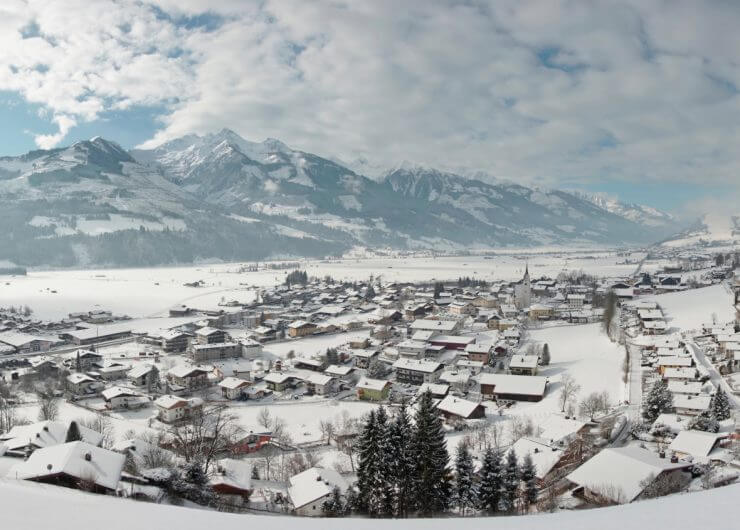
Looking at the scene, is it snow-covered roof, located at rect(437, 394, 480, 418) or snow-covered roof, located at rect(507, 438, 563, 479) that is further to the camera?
snow-covered roof, located at rect(437, 394, 480, 418)

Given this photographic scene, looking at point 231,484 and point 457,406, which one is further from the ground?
point 231,484

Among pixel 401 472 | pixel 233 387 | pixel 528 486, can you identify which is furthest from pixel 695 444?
pixel 233 387

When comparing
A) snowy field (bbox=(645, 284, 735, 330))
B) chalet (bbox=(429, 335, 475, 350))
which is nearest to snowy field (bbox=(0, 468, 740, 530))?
chalet (bbox=(429, 335, 475, 350))

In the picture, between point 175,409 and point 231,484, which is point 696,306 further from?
point 231,484

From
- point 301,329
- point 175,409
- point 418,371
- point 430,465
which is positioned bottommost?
point 175,409

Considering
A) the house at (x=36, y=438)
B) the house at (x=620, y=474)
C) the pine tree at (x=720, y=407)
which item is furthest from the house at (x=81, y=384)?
the pine tree at (x=720, y=407)

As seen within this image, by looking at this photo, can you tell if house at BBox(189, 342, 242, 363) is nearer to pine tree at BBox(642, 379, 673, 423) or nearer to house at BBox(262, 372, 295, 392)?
house at BBox(262, 372, 295, 392)

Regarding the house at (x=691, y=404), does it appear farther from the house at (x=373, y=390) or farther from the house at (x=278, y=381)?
the house at (x=278, y=381)
